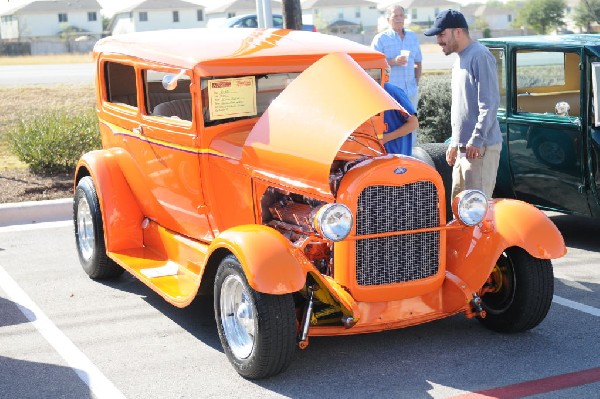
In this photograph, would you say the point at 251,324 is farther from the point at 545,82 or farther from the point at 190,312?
the point at 545,82

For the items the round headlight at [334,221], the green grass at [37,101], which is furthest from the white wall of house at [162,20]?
the round headlight at [334,221]

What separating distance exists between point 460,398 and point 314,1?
101633 millimetres

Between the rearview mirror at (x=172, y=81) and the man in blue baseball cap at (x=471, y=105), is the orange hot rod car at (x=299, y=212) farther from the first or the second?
the man in blue baseball cap at (x=471, y=105)

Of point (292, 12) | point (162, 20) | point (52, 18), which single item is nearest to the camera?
point (292, 12)

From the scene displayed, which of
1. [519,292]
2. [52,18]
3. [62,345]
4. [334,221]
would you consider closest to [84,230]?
[62,345]

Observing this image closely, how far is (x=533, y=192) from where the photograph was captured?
24.5ft

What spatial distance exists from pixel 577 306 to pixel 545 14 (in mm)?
77850

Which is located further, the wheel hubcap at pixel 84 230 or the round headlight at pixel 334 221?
the wheel hubcap at pixel 84 230

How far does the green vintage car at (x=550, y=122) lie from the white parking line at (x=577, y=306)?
4.21 ft

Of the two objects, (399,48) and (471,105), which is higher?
(399,48)

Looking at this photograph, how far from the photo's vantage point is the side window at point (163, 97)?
6023 mm

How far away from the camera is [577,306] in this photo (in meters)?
5.90

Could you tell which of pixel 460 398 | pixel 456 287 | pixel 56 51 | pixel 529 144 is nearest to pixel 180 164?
pixel 456 287

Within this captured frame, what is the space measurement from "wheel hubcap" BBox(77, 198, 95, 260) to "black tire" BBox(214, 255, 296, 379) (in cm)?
216
